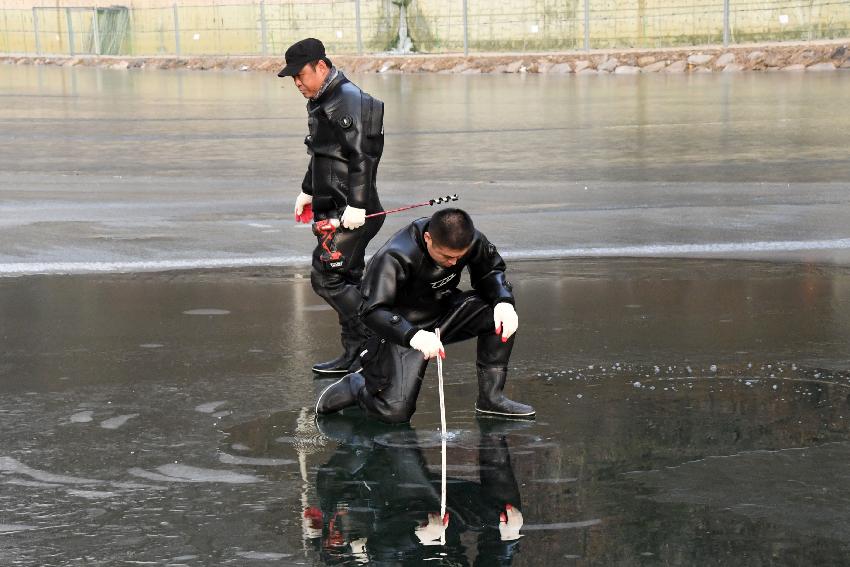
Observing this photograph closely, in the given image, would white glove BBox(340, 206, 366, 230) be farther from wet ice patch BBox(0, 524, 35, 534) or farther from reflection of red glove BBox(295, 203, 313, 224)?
wet ice patch BBox(0, 524, 35, 534)

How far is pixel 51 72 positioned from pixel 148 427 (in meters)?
37.9

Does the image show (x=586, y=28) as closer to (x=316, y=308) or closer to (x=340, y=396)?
(x=316, y=308)

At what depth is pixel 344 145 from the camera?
6594 mm

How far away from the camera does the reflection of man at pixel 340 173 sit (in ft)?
21.5

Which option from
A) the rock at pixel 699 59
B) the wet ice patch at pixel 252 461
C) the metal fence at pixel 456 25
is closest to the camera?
the wet ice patch at pixel 252 461

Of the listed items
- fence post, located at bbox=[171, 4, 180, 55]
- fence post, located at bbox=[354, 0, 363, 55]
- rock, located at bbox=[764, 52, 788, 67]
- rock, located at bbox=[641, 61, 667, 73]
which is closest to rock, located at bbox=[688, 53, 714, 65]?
rock, located at bbox=[641, 61, 667, 73]

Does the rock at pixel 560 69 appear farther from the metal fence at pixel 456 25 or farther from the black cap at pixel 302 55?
the black cap at pixel 302 55

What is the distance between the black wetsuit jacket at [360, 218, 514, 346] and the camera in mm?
5582

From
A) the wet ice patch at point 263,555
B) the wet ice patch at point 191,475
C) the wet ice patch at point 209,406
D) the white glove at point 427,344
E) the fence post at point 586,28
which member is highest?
the fence post at point 586,28

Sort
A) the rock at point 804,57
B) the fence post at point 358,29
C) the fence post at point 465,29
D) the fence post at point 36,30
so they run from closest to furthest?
1. the rock at point 804,57
2. the fence post at point 465,29
3. the fence post at point 358,29
4. the fence post at point 36,30

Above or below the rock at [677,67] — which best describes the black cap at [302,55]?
above

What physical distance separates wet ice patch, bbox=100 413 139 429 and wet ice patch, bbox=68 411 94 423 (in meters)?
0.08

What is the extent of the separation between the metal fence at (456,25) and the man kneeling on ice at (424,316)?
30.3 metres

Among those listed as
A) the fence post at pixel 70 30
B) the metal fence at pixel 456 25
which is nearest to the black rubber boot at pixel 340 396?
the metal fence at pixel 456 25
